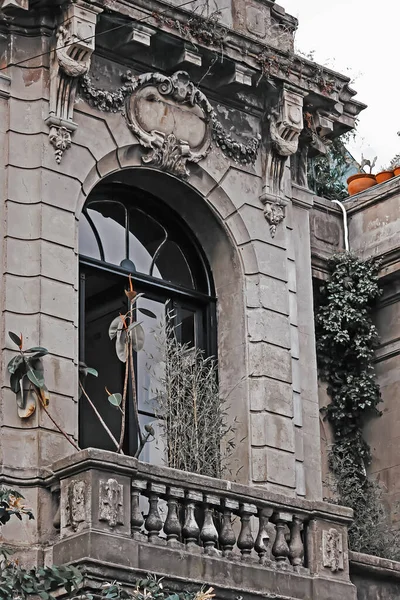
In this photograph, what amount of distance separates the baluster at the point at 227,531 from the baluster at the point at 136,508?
0.98 metres

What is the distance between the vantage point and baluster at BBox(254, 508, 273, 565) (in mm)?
15008

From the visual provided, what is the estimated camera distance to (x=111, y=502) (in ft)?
45.4

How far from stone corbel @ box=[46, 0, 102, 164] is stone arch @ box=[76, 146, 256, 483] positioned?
0.80 meters

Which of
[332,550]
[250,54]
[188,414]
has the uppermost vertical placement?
[250,54]

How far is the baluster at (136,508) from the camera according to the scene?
46.2ft

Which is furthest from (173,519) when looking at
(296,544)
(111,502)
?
(296,544)

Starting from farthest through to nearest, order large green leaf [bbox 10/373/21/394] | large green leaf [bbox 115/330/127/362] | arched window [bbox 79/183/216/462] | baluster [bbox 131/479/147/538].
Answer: arched window [bbox 79/183/216/462]
large green leaf [bbox 115/330/127/362]
large green leaf [bbox 10/373/21/394]
baluster [bbox 131/479/147/538]

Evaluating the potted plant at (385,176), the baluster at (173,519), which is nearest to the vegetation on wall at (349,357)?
the potted plant at (385,176)

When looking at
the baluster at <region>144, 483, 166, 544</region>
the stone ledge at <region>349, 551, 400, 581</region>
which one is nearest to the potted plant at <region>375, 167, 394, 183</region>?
the stone ledge at <region>349, 551, 400, 581</region>

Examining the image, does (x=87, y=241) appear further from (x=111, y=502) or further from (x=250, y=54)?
(x=111, y=502)

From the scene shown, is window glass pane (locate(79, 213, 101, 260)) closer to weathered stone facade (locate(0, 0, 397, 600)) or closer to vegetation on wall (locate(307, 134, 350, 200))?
weathered stone facade (locate(0, 0, 397, 600))

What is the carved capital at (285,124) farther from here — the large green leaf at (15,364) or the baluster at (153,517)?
the baluster at (153,517)

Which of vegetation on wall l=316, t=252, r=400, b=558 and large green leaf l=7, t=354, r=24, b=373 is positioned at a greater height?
vegetation on wall l=316, t=252, r=400, b=558

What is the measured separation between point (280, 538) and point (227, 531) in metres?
0.71
